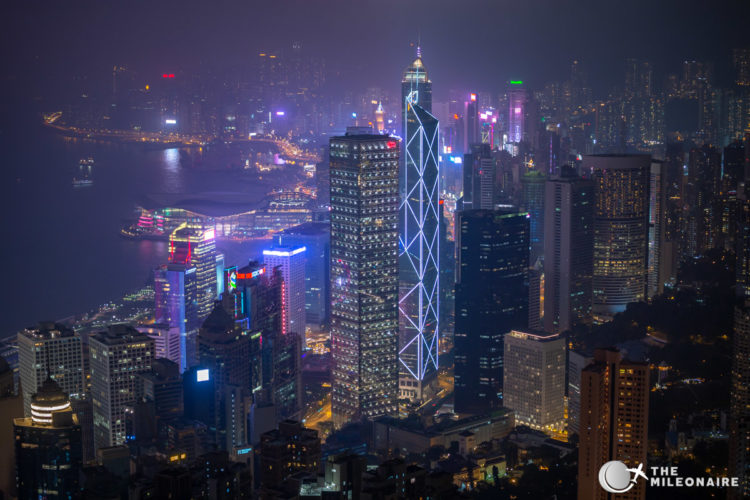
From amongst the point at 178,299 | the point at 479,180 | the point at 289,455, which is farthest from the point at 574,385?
the point at 479,180

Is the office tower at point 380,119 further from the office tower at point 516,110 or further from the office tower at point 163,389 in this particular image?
the office tower at point 163,389

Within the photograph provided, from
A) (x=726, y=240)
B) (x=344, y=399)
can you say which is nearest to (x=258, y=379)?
(x=344, y=399)

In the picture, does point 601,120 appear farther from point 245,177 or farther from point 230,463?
point 230,463

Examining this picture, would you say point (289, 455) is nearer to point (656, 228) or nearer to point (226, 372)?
point (226, 372)

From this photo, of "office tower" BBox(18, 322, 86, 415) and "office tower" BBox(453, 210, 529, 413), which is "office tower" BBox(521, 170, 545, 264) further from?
"office tower" BBox(18, 322, 86, 415)

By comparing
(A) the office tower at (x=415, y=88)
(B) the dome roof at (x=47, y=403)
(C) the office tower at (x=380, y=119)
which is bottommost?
(B) the dome roof at (x=47, y=403)

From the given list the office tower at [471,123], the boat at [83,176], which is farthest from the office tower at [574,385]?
the boat at [83,176]

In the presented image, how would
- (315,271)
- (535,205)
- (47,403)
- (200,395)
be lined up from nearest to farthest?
(47,403) < (200,395) < (315,271) < (535,205)
